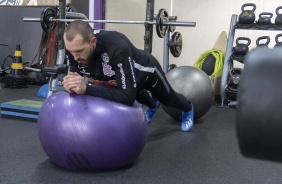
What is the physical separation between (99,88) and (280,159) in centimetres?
161

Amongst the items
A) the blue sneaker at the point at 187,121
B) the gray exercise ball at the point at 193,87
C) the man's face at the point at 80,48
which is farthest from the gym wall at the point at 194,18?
the man's face at the point at 80,48

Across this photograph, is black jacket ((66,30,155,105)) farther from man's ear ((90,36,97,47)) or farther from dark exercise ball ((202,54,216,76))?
dark exercise ball ((202,54,216,76))

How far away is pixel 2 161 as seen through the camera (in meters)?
2.26

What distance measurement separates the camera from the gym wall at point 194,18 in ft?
16.6

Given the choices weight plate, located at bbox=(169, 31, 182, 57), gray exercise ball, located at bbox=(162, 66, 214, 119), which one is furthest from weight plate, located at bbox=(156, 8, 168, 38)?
gray exercise ball, located at bbox=(162, 66, 214, 119)

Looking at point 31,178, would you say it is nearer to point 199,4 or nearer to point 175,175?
point 175,175

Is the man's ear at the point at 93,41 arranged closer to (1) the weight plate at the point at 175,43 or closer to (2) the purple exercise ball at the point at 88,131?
(2) the purple exercise ball at the point at 88,131

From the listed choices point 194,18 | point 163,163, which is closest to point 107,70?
point 163,163

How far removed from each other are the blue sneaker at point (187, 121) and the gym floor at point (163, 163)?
0.05 meters

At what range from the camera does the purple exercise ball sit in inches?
77.4

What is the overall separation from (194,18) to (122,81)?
3545mm

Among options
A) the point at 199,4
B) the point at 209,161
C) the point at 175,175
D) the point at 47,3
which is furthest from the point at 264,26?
the point at 47,3

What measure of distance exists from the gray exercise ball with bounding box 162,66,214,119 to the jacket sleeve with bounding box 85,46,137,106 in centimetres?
126

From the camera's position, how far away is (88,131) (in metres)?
1.96
